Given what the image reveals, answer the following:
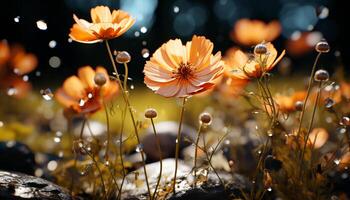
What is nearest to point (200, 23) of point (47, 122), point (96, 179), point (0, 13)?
point (0, 13)

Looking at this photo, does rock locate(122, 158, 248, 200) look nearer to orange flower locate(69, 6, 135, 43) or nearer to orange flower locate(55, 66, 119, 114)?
orange flower locate(55, 66, 119, 114)

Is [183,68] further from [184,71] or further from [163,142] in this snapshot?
[163,142]

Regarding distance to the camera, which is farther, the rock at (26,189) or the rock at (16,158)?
the rock at (16,158)

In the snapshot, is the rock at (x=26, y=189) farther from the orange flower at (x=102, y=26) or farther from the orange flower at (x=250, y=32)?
the orange flower at (x=250, y=32)

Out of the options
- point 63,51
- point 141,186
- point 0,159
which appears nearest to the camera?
point 141,186

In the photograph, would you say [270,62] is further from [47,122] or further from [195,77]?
[47,122]

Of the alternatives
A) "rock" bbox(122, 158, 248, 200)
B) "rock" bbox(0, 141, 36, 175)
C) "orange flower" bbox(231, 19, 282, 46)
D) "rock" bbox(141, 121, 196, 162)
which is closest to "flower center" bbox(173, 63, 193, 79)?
"rock" bbox(122, 158, 248, 200)

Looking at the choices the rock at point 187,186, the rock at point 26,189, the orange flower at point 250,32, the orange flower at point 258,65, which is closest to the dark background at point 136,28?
the orange flower at point 250,32
